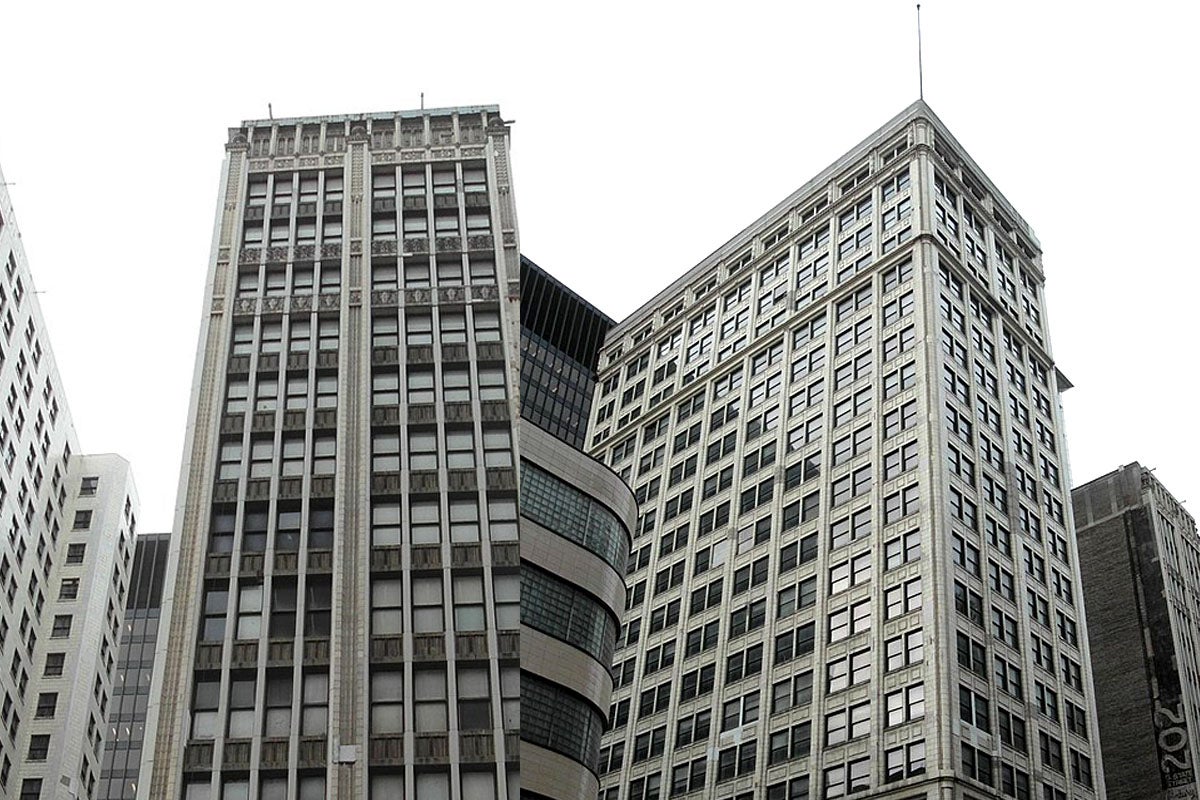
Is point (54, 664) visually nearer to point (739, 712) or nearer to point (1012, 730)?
point (739, 712)

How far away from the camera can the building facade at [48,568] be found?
106688 mm

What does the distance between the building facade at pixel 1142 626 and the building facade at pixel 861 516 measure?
55.1 ft

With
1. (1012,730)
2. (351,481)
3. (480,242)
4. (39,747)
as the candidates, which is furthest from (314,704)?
(39,747)

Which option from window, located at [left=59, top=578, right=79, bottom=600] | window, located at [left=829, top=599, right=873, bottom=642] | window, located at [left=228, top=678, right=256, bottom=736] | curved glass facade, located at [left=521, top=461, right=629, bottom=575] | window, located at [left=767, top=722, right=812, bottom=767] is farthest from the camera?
window, located at [left=59, top=578, right=79, bottom=600]

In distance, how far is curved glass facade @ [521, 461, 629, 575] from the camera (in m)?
59.2

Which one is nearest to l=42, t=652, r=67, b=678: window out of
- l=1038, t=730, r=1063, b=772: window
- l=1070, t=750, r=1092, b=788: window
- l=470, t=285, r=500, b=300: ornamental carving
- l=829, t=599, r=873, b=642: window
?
l=829, t=599, r=873, b=642: window

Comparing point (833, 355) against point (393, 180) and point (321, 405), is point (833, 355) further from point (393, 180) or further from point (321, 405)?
point (321, 405)

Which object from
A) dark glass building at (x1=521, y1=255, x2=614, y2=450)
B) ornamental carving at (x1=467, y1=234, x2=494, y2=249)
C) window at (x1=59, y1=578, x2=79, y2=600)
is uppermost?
dark glass building at (x1=521, y1=255, x2=614, y2=450)

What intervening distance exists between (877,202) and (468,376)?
5676 centimetres

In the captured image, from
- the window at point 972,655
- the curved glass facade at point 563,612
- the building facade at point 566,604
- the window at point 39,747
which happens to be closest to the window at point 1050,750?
the window at point 972,655

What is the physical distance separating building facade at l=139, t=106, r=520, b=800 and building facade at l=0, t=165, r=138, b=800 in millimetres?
41402

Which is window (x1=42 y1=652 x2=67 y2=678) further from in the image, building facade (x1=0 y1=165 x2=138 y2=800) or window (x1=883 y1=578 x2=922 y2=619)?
window (x1=883 y1=578 x2=922 y2=619)

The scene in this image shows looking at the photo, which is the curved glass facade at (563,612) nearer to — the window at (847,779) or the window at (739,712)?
the window at (847,779)

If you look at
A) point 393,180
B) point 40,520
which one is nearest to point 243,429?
point 393,180
